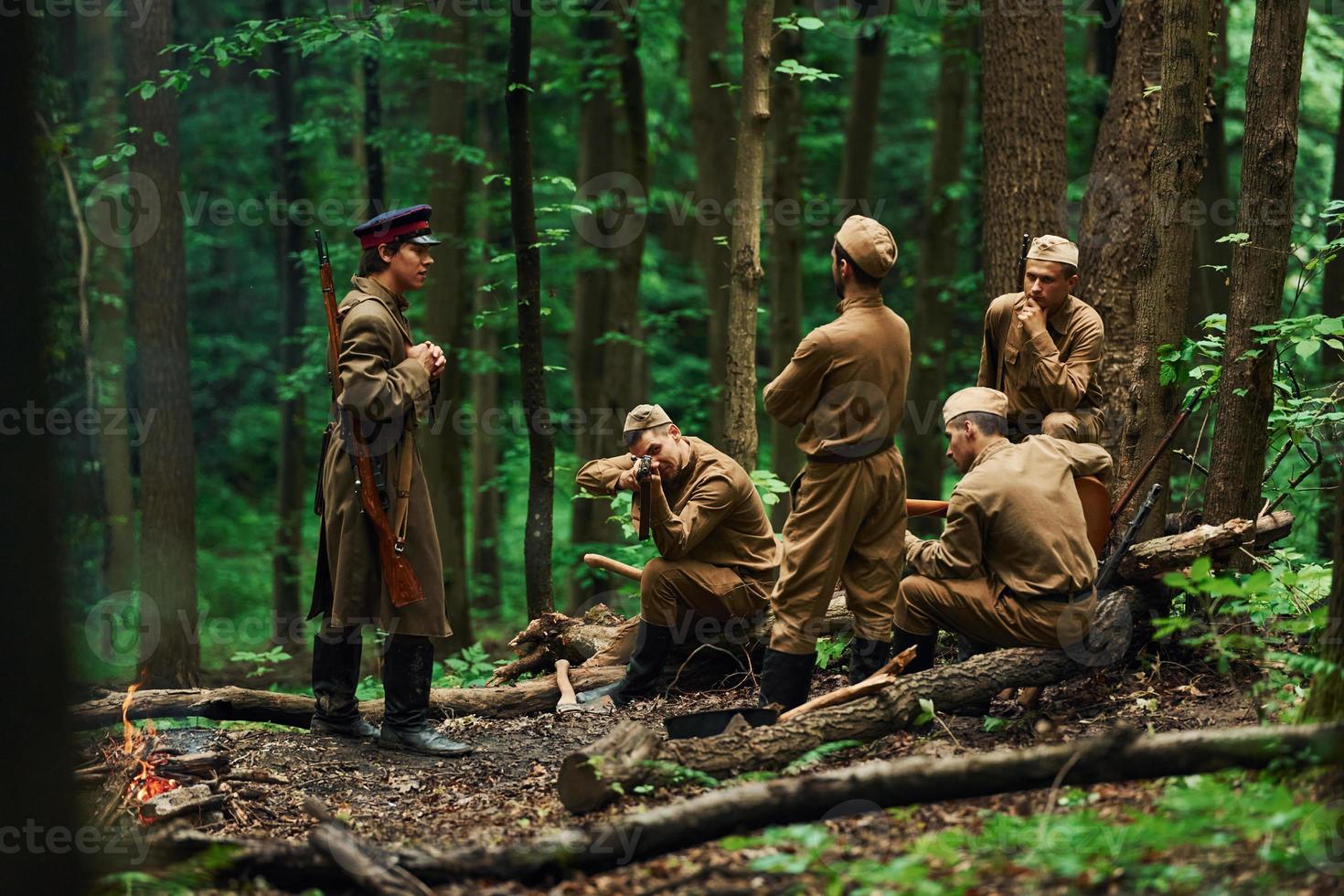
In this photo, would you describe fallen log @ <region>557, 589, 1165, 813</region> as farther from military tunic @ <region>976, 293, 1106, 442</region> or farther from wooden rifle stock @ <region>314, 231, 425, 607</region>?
wooden rifle stock @ <region>314, 231, 425, 607</region>

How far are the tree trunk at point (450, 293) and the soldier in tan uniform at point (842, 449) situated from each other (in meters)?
7.36

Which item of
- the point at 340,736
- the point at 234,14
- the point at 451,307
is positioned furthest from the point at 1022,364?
the point at 234,14

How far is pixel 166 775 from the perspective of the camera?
5301 mm

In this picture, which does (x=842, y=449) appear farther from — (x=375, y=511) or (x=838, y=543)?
(x=375, y=511)

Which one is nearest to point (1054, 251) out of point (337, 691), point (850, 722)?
point (850, 722)

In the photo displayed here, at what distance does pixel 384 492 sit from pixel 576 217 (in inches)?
350

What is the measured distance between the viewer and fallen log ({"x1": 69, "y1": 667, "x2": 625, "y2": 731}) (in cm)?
603

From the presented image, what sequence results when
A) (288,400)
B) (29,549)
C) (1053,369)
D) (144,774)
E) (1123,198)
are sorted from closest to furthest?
(29,549)
(144,774)
(1053,369)
(1123,198)
(288,400)

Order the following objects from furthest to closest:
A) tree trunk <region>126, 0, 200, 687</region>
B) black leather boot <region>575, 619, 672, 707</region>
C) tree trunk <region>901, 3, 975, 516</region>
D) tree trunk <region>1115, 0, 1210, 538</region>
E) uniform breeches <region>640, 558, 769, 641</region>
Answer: tree trunk <region>901, 3, 975, 516</region>, tree trunk <region>126, 0, 200, 687</region>, tree trunk <region>1115, 0, 1210, 538</region>, black leather boot <region>575, 619, 672, 707</region>, uniform breeches <region>640, 558, 769, 641</region>

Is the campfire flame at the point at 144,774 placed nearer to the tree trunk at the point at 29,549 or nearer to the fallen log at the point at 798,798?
the fallen log at the point at 798,798

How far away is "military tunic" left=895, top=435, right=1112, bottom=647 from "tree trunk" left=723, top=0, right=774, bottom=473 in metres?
2.90

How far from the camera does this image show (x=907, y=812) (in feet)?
14.0

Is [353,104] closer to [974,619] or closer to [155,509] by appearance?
[155,509]

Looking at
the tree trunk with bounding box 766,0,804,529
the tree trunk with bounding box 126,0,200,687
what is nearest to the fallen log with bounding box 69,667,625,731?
the tree trunk with bounding box 126,0,200,687
